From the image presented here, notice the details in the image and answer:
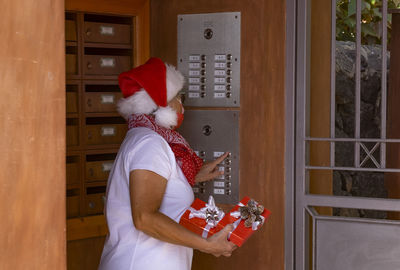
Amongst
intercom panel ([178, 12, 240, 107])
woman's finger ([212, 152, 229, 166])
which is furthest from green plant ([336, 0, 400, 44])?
woman's finger ([212, 152, 229, 166])

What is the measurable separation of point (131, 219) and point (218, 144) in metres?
0.86

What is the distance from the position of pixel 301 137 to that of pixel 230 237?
0.94m

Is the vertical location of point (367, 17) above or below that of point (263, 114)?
above

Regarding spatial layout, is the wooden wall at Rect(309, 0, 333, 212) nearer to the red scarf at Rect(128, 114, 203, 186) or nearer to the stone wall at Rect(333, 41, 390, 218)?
the red scarf at Rect(128, 114, 203, 186)

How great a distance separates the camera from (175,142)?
2.33 meters

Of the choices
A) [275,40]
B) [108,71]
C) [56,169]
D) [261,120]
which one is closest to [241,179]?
[261,120]

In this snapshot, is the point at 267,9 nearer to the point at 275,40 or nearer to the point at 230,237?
the point at 275,40

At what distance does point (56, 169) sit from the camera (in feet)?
4.14

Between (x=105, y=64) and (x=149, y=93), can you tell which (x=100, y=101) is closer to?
(x=105, y=64)

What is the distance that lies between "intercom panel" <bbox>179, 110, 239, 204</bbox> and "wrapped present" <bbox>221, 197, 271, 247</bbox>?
75cm

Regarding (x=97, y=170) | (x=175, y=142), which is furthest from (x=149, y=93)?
(x=97, y=170)

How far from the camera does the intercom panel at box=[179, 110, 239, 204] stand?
2.90 m

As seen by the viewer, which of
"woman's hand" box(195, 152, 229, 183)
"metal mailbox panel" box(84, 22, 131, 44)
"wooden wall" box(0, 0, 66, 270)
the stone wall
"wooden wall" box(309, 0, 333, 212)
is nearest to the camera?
"wooden wall" box(0, 0, 66, 270)

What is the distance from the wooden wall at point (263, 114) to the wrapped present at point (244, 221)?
2.36 feet
